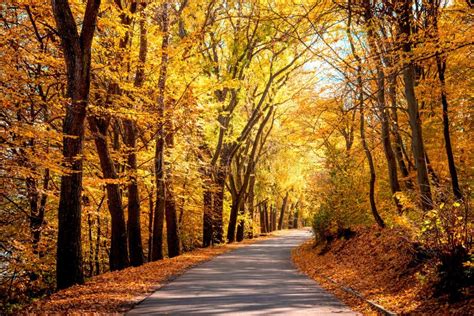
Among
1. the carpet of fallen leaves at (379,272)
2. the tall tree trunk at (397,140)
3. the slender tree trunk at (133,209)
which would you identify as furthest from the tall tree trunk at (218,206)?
the tall tree trunk at (397,140)

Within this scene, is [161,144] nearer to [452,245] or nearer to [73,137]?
[73,137]

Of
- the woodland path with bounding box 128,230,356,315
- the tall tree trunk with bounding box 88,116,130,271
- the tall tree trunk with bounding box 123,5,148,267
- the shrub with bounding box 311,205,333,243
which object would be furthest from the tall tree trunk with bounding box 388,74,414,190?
the tall tree trunk with bounding box 88,116,130,271

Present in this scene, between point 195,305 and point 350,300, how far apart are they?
3.23m

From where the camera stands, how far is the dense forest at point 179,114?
10359 millimetres

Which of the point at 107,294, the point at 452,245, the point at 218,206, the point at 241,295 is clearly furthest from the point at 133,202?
the point at 452,245

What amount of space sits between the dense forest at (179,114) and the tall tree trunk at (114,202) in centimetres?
5

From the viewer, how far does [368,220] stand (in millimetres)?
22047

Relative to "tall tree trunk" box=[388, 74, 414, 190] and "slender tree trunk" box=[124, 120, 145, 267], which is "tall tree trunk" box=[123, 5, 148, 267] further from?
"tall tree trunk" box=[388, 74, 414, 190]

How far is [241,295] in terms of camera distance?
10.4 m

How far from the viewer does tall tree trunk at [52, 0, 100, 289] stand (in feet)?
36.5

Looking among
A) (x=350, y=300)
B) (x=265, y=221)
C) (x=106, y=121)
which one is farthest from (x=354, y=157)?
(x=265, y=221)

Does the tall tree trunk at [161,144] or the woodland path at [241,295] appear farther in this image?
the tall tree trunk at [161,144]

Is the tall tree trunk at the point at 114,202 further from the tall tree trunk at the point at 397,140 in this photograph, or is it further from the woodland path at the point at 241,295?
the tall tree trunk at the point at 397,140

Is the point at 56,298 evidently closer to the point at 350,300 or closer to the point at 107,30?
the point at 350,300
